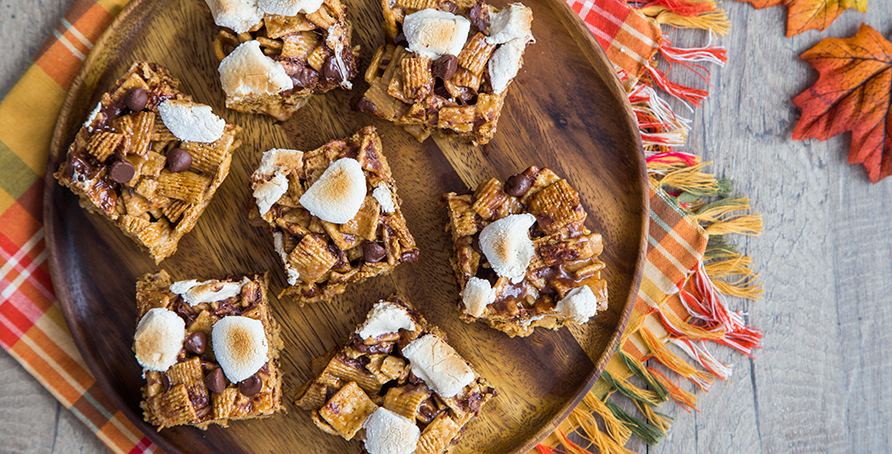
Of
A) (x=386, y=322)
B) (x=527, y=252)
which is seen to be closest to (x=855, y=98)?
(x=527, y=252)

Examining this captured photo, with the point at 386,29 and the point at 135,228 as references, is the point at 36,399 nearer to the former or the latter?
the point at 135,228

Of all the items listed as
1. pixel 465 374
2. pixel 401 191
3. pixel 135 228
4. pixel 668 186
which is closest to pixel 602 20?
pixel 668 186

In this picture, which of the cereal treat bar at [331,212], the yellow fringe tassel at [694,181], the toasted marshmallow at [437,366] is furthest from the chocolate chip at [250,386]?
the yellow fringe tassel at [694,181]

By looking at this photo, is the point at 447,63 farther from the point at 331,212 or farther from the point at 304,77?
the point at 331,212

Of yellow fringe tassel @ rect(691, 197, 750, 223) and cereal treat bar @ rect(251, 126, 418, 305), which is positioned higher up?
cereal treat bar @ rect(251, 126, 418, 305)

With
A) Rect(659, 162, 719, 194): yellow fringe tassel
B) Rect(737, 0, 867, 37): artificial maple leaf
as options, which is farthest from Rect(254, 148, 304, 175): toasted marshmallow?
Rect(737, 0, 867, 37): artificial maple leaf

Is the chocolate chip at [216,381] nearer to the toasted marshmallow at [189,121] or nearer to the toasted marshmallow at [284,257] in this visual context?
the toasted marshmallow at [284,257]

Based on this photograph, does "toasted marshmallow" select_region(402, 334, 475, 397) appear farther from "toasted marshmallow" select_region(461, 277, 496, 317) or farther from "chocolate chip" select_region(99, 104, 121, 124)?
"chocolate chip" select_region(99, 104, 121, 124)
